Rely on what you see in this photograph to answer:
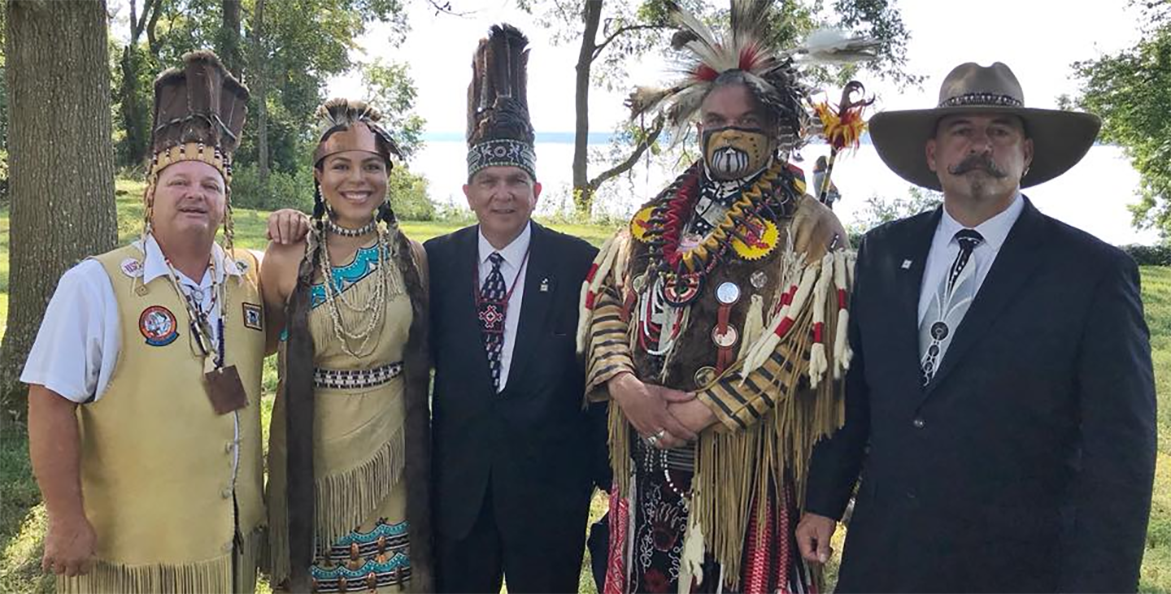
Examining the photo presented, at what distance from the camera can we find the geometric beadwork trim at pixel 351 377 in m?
2.86

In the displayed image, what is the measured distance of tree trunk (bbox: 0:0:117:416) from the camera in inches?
190

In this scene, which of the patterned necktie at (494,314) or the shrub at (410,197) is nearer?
the patterned necktie at (494,314)

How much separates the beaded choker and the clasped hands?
39.2 inches

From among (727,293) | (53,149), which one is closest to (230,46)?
(53,149)

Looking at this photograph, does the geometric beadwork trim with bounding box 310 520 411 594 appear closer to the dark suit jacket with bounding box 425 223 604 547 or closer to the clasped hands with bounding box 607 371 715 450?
the dark suit jacket with bounding box 425 223 604 547

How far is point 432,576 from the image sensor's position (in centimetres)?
296

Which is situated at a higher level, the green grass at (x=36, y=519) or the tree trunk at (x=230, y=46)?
the tree trunk at (x=230, y=46)

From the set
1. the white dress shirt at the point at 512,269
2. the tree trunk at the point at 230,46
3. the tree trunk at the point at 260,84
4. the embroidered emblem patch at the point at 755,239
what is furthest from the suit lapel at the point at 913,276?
the tree trunk at the point at 230,46

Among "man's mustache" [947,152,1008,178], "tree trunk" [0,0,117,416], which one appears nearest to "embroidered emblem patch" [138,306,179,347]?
"man's mustache" [947,152,1008,178]

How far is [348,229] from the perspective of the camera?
116 inches

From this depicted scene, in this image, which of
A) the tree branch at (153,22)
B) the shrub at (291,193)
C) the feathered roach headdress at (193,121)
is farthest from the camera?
the tree branch at (153,22)

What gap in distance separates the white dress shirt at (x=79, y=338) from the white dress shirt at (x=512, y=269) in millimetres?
1130

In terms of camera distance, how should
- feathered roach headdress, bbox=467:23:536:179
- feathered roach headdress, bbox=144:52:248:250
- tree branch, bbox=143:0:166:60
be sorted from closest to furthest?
feathered roach headdress, bbox=144:52:248:250 → feathered roach headdress, bbox=467:23:536:179 → tree branch, bbox=143:0:166:60

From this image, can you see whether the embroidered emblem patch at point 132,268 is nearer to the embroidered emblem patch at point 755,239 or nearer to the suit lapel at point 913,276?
the embroidered emblem patch at point 755,239
